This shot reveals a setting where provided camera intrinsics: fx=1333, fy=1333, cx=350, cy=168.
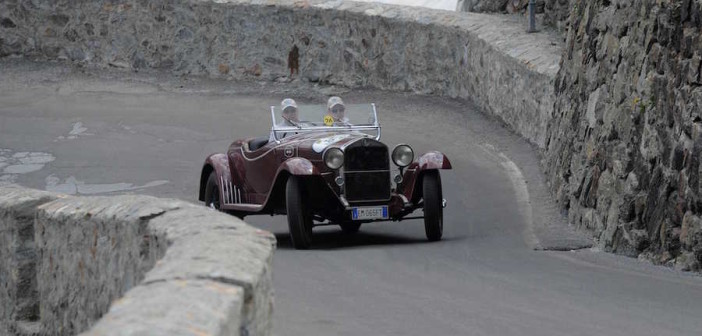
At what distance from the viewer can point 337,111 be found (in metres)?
13.4

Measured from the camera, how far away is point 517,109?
58.2 ft

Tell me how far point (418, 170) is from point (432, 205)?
447mm

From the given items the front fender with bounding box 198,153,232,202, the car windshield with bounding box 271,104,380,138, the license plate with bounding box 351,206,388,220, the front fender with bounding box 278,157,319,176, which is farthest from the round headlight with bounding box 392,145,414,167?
the front fender with bounding box 198,153,232,202

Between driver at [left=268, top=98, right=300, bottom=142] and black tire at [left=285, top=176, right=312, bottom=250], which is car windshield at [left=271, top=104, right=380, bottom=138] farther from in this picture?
black tire at [left=285, top=176, right=312, bottom=250]

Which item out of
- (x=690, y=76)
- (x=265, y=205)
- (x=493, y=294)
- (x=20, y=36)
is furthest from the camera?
(x=20, y=36)

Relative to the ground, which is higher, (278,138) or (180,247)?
(180,247)

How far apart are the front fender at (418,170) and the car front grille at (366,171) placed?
29cm

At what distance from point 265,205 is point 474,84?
26.6ft

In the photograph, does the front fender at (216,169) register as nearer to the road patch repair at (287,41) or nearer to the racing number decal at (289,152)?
the racing number decal at (289,152)

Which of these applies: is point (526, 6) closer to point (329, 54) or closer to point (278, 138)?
point (329, 54)

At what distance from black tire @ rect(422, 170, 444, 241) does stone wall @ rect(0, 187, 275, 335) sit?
17.1ft

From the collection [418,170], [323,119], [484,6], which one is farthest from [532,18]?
[418,170]

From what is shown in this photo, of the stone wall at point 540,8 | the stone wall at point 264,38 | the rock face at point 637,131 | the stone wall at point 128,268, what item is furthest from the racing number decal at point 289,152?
the stone wall at point 264,38

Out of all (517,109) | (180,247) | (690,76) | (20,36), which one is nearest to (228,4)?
(20,36)
